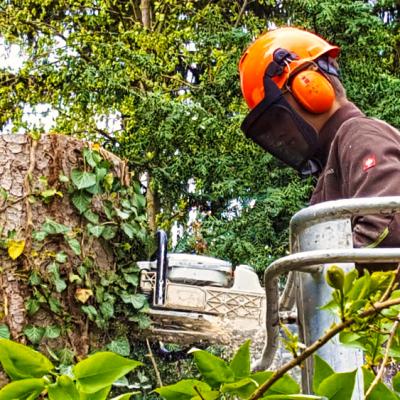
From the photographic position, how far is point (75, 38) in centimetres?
1129

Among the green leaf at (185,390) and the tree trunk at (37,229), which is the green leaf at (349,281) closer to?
the green leaf at (185,390)

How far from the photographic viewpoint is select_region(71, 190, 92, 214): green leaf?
15.7ft

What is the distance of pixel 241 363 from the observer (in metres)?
0.69

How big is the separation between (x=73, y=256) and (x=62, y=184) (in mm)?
369

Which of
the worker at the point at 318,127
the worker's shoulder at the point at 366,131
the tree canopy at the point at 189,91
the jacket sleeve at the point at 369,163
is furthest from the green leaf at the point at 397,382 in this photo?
the tree canopy at the point at 189,91

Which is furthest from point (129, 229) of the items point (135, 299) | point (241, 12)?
point (241, 12)

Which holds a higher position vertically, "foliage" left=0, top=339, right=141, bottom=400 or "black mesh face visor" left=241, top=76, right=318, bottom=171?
"black mesh face visor" left=241, top=76, right=318, bottom=171

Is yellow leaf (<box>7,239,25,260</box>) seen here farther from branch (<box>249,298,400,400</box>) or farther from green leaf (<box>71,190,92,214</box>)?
branch (<box>249,298,400,400</box>)

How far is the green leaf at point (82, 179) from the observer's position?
15.7ft

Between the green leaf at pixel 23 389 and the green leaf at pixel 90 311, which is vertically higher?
the green leaf at pixel 90 311

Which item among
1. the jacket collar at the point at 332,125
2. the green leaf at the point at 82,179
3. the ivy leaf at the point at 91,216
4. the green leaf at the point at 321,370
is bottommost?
the green leaf at the point at 321,370

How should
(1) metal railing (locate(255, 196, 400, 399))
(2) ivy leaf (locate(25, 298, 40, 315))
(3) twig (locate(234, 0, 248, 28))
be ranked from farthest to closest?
1. (3) twig (locate(234, 0, 248, 28))
2. (2) ivy leaf (locate(25, 298, 40, 315))
3. (1) metal railing (locate(255, 196, 400, 399))

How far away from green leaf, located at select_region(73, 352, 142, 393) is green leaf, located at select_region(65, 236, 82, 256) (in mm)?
4093

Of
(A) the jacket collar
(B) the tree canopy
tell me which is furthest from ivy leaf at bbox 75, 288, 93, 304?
(B) the tree canopy
